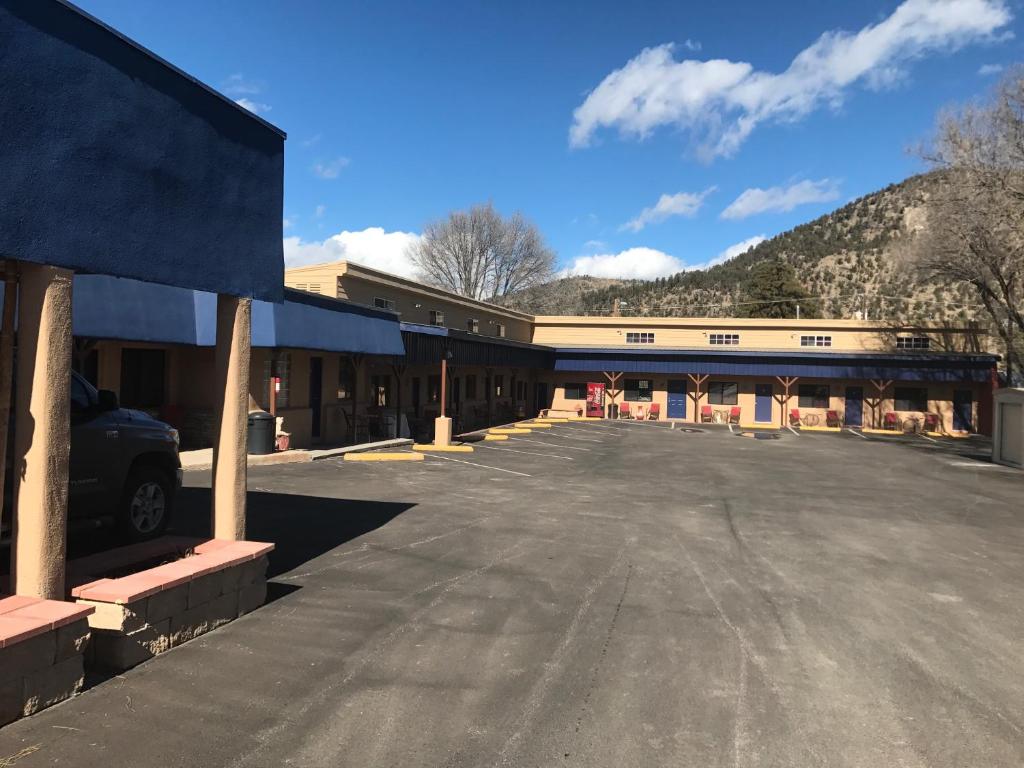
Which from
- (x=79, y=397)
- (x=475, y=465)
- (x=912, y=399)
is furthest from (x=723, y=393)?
(x=79, y=397)

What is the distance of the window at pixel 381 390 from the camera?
2564 centimetres

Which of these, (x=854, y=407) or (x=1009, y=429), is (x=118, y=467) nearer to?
(x=1009, y=429)

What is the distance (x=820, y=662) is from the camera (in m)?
5.64

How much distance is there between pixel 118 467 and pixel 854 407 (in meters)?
40.0

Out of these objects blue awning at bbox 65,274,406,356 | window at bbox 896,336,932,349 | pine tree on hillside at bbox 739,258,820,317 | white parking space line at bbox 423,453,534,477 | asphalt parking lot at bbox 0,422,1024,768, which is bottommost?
asphalt parking lot at bbox 0,422,1024,768

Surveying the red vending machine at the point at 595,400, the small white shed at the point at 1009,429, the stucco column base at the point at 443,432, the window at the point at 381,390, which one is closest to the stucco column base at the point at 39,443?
the stucco column base at the point at 443,432

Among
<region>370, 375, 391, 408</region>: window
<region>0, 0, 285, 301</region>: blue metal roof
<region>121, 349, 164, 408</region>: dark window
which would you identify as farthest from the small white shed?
<region>121, 349, 164, 408</region>: dark window

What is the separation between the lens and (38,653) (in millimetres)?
4188

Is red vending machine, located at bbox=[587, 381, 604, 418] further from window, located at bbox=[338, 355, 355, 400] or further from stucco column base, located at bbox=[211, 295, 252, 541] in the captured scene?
stucco column base, located at bbox=[211, 295, 252, 541]

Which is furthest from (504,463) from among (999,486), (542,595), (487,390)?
(487,390)

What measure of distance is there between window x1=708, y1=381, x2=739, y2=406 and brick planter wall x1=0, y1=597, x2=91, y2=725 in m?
39.7

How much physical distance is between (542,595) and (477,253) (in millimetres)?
63739

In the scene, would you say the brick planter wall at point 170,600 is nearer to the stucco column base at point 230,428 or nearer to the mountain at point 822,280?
the stucco column base at point 230,428

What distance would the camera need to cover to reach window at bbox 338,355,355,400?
22.1m
